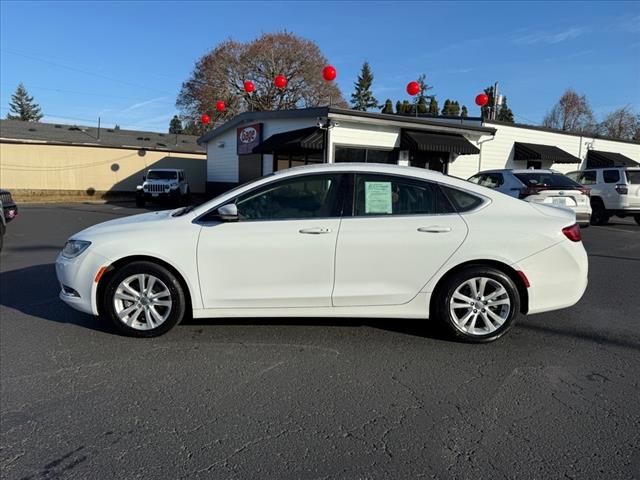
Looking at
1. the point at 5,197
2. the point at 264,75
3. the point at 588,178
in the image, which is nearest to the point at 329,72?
the point at 588,178

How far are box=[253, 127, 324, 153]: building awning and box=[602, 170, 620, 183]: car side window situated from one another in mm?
9064

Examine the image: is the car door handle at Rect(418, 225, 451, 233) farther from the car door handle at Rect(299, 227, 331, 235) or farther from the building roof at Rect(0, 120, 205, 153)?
the building roof at Rect(0, 120, 205, 153)

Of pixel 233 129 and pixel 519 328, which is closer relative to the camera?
pixel 519 328

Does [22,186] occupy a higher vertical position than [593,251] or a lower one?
higher

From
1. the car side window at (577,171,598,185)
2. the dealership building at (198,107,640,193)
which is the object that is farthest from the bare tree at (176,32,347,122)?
the car side window at (577,171,598,185)

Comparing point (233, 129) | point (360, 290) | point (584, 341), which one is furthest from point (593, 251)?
point (233, 129)

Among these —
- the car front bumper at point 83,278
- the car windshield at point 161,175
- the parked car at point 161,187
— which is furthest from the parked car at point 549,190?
the car windshield at point 161,175

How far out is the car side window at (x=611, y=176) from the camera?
13533 millimetres

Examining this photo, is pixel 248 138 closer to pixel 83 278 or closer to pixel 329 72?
pixel 329 72

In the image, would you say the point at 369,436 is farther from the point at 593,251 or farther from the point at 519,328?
the point at 593,251

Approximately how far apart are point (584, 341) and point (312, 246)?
8.81 feet

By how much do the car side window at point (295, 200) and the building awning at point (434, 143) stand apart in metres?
13.9

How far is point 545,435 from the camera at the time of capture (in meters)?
2.75

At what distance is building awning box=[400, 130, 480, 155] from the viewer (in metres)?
17.5
